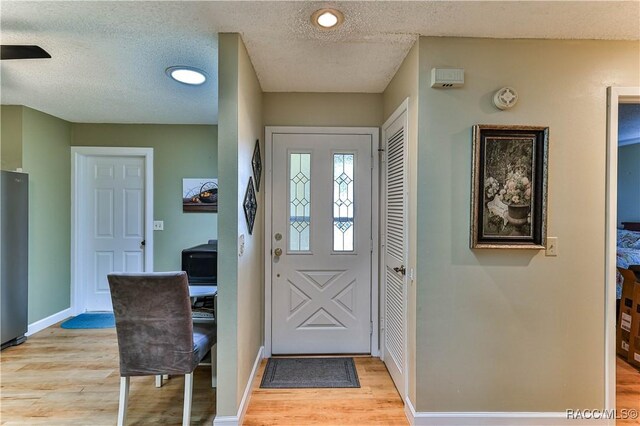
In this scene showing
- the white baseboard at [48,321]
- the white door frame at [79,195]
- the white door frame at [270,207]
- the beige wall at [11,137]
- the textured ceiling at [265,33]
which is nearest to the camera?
the textured ceiling at [265,33]

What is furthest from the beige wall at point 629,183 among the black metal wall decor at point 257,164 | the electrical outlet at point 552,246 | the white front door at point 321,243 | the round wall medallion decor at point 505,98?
the black metal wall decor at point 257,164

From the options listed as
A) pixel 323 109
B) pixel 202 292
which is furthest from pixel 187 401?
pixel 323 109

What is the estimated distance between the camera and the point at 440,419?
73.2 inches

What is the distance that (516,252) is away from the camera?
6.14 ft

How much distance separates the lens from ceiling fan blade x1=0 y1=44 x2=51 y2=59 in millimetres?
1700

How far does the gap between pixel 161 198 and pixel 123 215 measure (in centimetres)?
57

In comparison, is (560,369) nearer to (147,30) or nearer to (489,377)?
(489,377)

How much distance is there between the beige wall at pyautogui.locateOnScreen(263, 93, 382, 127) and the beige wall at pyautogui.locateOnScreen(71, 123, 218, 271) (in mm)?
1356

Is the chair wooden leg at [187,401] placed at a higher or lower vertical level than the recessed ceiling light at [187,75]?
lower

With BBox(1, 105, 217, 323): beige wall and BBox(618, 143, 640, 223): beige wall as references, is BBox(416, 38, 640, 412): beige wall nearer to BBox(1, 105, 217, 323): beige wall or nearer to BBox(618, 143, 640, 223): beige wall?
BBox(1, 105, 217, 323): beige wall

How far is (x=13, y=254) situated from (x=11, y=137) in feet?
3.91

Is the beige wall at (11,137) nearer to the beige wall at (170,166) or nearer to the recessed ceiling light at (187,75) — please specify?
the beige wall at (170,166)

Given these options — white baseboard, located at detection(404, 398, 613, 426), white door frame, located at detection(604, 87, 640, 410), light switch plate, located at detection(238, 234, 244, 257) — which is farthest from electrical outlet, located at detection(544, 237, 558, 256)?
light switch plate, located at detection(238, 234, 244, 257)

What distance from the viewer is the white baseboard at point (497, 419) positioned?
6.10ft
